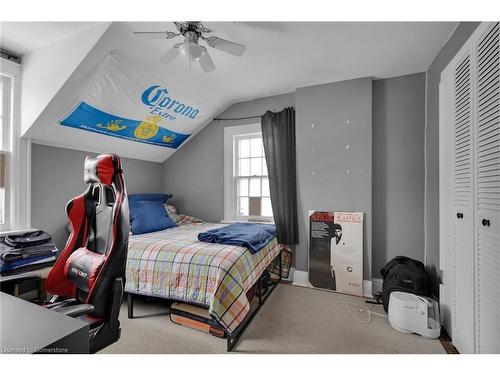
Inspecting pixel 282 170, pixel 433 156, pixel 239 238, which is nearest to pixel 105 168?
pixel 239 238

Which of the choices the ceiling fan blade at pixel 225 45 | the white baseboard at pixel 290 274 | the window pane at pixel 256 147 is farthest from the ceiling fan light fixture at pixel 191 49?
the white baseboard at pixel 290 274

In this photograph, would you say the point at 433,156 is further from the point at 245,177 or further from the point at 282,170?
the point at 245,177

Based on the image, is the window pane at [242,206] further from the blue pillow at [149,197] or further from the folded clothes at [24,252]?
the folded clothes at [24,252]

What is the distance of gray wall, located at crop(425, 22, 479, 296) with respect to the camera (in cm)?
206

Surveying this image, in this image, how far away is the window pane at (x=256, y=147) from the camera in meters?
3.37

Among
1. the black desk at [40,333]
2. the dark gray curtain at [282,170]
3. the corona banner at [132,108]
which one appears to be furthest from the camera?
the dark gray curtain at [282,170]

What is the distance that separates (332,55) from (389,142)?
4.03 ft

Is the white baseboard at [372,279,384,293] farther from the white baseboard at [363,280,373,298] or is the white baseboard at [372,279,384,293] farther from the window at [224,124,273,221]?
the window at [224,124,273,221]

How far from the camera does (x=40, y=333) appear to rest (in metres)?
0.63

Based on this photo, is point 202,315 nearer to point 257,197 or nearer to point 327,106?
point 257,197

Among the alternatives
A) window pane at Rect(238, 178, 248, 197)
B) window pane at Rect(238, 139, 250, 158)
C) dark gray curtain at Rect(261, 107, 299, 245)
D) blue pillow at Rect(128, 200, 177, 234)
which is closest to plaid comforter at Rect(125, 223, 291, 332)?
blue pillow at Rect(128, 200, 177, 234)

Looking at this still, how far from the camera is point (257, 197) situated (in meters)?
3.38

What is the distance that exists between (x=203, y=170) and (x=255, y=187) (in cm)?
94

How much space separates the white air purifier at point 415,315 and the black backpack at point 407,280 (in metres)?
0.12
